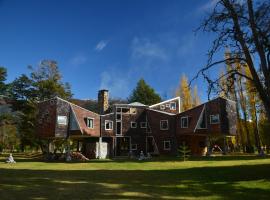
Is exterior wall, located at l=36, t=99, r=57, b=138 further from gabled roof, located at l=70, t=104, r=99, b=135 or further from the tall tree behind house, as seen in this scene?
the tall tree behind house

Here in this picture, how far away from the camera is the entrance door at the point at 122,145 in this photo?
51028mm

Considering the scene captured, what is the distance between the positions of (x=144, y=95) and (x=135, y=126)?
92.1ft

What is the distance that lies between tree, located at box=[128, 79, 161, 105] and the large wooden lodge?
73.2 feet

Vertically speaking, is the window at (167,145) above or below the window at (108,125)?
below

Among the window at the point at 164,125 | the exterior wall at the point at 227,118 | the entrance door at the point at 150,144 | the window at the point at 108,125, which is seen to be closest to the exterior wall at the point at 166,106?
the window at the point at 164,125

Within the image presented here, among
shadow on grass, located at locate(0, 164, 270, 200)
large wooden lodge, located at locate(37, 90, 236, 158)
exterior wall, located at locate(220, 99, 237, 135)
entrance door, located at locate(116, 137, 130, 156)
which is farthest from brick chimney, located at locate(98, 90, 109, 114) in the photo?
shadow on grass, located at locate(0, 164, 270, 200)

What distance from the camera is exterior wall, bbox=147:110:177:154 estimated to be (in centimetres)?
4891

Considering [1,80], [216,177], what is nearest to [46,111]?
[1,80]

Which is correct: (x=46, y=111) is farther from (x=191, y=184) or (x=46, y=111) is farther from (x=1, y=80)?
(x=191, y=184)

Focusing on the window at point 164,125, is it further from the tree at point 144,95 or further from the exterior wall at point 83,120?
the tree at point 144,95

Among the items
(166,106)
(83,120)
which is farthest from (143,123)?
(83,120)

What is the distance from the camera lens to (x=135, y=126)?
5188 cm

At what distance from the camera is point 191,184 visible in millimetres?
16078

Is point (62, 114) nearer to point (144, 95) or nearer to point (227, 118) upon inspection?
point (227, 118)
